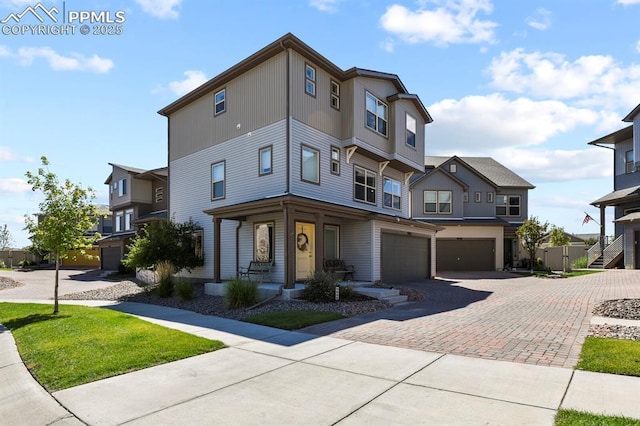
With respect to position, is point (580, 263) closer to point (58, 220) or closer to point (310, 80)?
point (310, 80)

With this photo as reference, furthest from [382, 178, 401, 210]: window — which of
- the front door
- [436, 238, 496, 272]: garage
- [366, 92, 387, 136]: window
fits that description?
[436, 238, 496, 272]: garage

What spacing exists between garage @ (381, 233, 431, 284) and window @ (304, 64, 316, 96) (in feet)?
23.0

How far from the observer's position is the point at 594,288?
54.7 ft

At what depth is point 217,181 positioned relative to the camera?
19.2 meters

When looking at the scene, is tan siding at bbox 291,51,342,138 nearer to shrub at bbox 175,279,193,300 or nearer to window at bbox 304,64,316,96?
window at bbox 304,64,316,96

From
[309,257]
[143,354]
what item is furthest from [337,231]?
[143,354]

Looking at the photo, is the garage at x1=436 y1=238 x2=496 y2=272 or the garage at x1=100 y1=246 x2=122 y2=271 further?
the garage at x1=100 y1=246 x2=122 y2=271

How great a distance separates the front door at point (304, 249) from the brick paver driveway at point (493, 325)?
16.3 feet

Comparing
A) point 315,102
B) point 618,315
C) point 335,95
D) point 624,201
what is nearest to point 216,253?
point 315,102

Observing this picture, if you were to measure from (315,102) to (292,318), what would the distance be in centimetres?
968

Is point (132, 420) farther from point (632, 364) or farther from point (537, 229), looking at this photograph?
point (537, 229)

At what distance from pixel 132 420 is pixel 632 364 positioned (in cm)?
→ 658

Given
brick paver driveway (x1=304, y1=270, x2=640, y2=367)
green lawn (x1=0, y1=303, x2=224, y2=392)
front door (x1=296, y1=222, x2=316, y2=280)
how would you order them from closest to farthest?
1. green lawn (x1=0, y1=303, x2=224, y2=392)
2. brick paver driveway (x1=304, y1=270, x2=640, y2=367)
3. front door (x1=296, y1=222, x2=316, y2=280)

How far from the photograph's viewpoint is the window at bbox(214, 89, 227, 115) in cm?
1880
